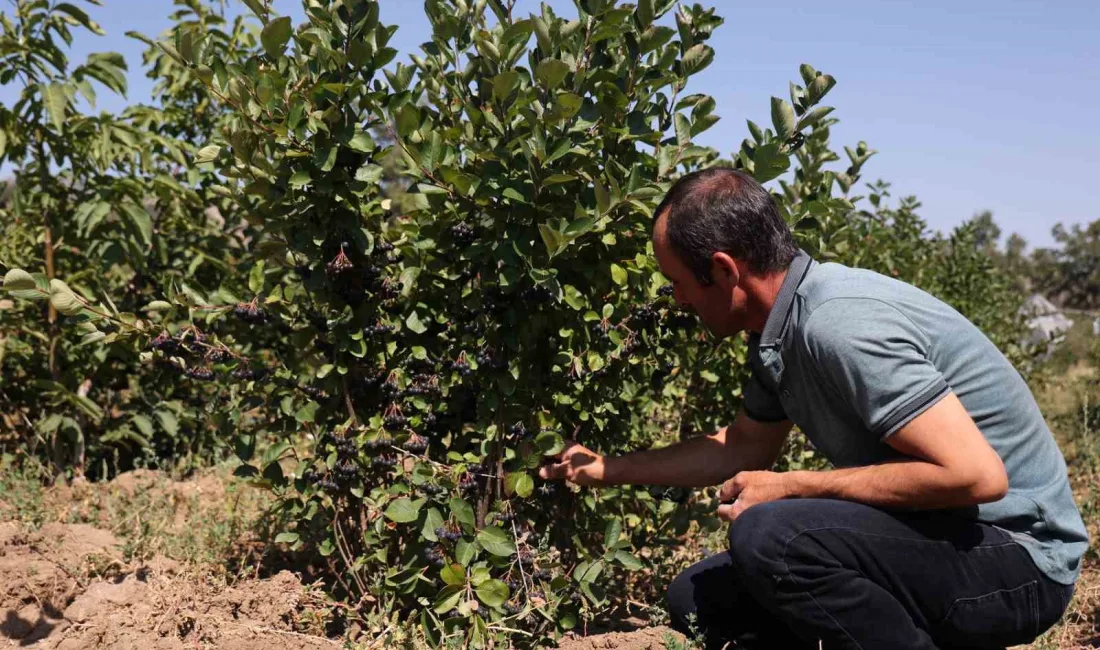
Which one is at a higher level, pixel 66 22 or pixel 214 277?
pixel 66 22

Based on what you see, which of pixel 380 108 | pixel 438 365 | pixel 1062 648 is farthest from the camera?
pixel 1062 648

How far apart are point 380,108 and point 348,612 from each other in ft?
5.09

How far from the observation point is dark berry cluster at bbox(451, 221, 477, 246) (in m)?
2.69

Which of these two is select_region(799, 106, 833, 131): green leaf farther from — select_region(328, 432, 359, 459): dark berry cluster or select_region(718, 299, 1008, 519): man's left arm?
select_region(328, 432, 359, 459): dark berry cluster

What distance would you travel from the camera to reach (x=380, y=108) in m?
2.68

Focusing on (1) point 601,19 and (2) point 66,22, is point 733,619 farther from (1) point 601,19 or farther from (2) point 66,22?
(2) point 66,22

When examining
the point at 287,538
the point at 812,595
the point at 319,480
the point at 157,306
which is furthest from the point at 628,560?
the point at 157,306

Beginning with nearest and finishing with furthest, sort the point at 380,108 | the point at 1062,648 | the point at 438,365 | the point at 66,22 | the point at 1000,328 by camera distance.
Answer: the point at 380,108, the point at 438,365, the point at 1062,648, the point at 66,22, the point at 1000,328

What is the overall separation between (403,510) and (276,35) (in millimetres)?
1351

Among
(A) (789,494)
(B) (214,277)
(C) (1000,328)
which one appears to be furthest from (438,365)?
(C) (1000,328)

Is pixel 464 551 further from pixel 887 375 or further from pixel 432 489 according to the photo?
pixel 887 375

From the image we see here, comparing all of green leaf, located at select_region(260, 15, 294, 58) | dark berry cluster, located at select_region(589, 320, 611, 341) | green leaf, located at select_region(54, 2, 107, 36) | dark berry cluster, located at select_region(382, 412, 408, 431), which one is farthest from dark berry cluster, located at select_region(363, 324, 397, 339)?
green leaf, located at select_region(54, 2, 107, 36)

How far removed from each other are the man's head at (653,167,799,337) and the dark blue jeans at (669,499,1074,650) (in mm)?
547

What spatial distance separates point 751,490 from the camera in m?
2.56
